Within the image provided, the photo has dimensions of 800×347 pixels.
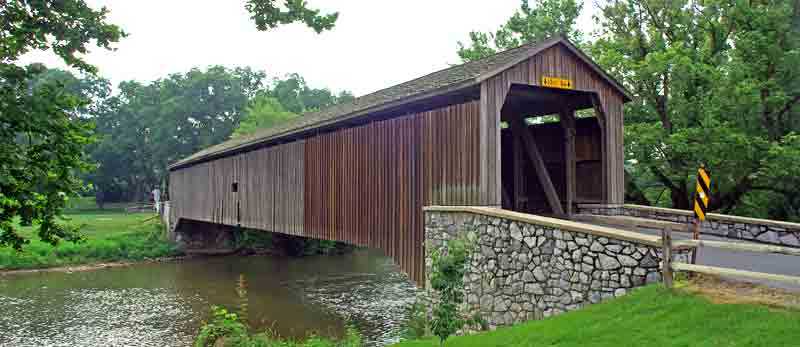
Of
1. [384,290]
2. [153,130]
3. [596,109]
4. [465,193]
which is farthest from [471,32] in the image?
[153,130]

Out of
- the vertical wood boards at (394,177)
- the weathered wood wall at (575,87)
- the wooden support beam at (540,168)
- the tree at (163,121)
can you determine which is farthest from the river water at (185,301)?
the tree at (163,121)

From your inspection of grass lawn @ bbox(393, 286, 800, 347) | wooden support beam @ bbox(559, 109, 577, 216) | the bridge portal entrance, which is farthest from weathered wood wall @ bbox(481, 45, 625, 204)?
grass lawn @ bbox(393, 286, 800, 347)

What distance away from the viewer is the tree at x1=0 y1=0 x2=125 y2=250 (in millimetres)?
5031

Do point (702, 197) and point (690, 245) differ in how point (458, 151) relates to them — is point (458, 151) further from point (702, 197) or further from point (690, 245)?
point (690, 245)

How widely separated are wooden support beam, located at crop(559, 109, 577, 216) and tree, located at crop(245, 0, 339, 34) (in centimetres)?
581

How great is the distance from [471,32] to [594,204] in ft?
45.1

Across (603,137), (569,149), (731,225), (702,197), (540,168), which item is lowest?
(731,225)

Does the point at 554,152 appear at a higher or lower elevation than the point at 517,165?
higher

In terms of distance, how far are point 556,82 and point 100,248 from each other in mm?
21770

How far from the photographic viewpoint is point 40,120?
16.9 ft

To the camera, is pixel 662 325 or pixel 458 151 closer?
pixel 662 325

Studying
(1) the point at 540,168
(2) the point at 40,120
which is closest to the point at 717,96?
(1) the point at 540,168

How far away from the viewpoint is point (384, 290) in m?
16.2

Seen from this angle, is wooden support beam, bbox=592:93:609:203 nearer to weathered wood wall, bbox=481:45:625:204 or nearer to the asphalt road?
weathered wood wall, bbox=481:45:625:204
